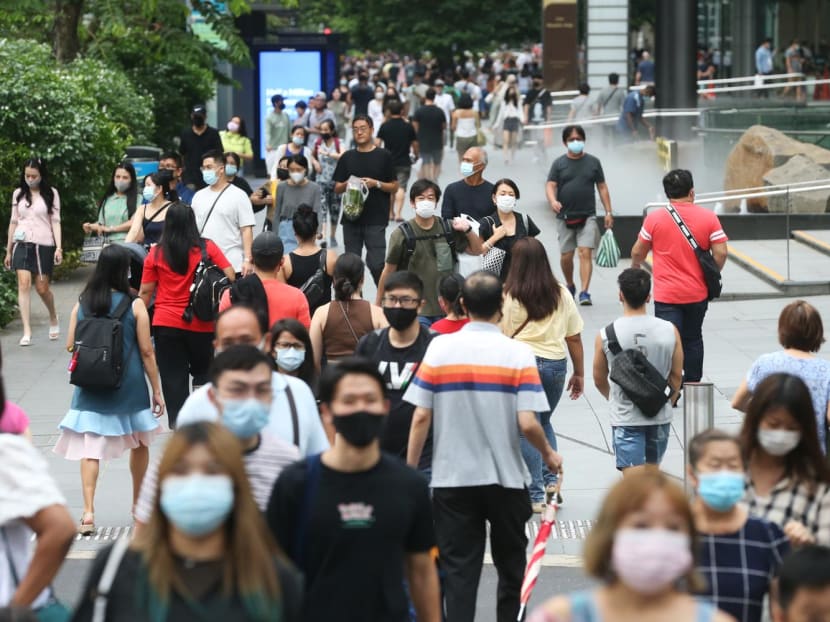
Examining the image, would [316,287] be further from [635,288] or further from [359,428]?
[359,428]

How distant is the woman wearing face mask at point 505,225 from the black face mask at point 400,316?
4.30 m

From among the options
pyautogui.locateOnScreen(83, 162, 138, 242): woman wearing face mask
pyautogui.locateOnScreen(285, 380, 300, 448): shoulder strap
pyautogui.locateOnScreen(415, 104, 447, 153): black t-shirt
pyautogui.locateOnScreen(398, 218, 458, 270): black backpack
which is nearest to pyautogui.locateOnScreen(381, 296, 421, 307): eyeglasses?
pyautogui.locateOnScreen(285, 380, 300, 448): shoulder strap

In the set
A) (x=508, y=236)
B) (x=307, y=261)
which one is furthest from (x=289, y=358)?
(x=508, y=236)

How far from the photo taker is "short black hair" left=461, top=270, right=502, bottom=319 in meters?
6.79

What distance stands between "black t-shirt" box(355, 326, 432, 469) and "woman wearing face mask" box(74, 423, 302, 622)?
297cm

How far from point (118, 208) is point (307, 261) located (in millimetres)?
3641

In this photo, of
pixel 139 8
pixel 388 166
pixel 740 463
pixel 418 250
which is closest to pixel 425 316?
pixel 418 250

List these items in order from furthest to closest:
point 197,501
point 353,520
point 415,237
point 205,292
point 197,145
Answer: point 197,145
point 415,237
point 205,292
point 353,520
point 197,501

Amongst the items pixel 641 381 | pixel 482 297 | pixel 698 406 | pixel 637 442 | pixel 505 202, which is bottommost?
pixel 637 442

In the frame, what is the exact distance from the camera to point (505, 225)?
1177 centimetres

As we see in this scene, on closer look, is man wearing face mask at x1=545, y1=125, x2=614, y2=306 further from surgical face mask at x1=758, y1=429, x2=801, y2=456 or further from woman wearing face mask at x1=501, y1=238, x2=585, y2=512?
surgical face mask at x1=758, y1=429, x2=801, y2=456

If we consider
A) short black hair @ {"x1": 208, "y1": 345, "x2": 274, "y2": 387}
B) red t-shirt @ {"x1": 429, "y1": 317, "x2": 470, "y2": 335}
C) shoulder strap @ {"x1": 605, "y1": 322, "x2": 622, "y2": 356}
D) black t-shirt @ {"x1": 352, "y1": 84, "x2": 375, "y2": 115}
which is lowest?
shoulder strap @ {"x1": 605, "y1": 322, "x2": 622, "y2": 356}

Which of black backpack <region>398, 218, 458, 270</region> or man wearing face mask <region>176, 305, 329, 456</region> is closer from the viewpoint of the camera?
man wearing face mask <region>176, 305, 329, 456</region>

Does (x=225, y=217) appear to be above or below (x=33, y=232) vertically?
above
